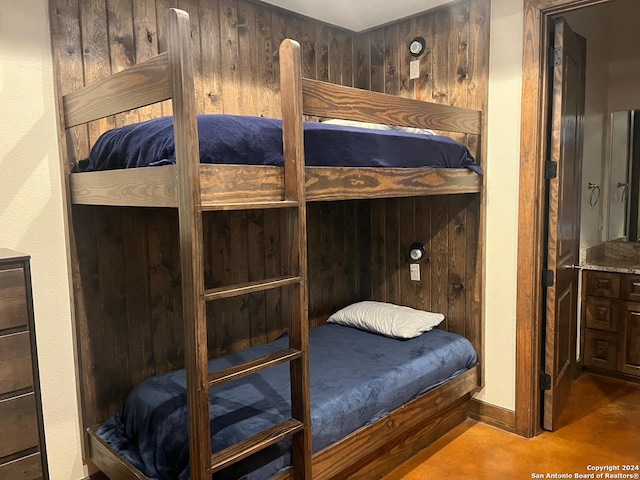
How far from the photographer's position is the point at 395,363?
8.11 ft

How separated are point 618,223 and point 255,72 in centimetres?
299

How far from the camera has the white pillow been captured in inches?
113

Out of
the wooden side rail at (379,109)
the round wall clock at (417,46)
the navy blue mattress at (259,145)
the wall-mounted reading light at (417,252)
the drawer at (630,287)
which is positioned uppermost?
the round wall clock at (417,46)

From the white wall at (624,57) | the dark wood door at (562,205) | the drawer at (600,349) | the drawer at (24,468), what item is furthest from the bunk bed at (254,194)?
the white wall at (624,57)

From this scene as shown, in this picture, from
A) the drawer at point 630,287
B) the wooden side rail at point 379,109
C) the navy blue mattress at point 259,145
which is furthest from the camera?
the drawer at point 630,287

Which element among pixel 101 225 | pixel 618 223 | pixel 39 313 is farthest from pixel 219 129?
pixel 618 223

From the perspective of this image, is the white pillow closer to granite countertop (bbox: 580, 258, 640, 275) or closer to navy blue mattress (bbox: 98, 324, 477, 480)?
navy blue mattress (bbox: 98, 324, 477, 480)

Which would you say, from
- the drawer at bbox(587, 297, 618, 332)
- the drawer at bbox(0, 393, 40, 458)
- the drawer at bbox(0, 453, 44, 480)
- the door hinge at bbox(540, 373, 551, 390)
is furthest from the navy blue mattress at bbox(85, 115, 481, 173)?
the drawer at bbox(587, 297, 618, 332)

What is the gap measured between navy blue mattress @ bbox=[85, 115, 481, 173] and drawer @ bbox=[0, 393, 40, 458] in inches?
35.8

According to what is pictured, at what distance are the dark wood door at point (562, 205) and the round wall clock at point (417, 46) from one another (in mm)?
780

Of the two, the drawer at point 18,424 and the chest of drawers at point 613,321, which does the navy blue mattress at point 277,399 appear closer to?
the drawer at point 18,424

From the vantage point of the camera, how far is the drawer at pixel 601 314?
3396 mm

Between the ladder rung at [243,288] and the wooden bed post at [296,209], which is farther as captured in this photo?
the wooden bed post at [296,209]

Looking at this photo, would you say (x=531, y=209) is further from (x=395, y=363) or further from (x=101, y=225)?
(x=101, y=225)
